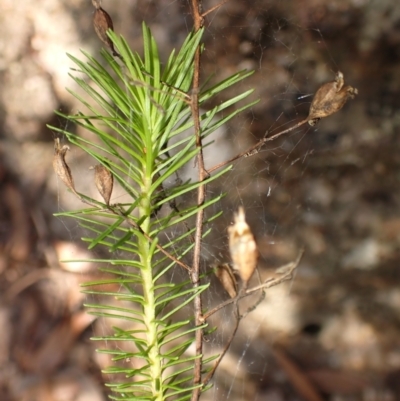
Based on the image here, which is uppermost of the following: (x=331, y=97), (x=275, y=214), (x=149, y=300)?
(x=275, y=214)

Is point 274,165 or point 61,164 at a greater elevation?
point 274,165

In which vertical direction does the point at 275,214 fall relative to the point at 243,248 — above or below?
above

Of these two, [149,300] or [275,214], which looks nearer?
[149,300]

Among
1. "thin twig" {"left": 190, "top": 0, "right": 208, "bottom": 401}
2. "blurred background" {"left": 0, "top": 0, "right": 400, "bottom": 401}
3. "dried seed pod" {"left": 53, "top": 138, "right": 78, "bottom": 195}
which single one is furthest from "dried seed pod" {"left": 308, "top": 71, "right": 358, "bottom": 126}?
"blurred background" {"left": 0, "top": 0, "right": 400, "bottom": 401}

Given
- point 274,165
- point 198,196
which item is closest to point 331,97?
point 198,196

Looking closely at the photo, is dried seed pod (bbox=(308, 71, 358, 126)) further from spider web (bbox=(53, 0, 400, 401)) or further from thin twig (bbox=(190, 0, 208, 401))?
spider web (bbox=(53, 0, 400, 401))

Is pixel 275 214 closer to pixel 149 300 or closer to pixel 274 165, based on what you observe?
pixel 274 165

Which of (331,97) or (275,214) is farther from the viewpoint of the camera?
(275,214)

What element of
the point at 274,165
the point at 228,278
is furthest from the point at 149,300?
the point at 274,165

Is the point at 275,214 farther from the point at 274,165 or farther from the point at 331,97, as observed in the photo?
the point at 331,97

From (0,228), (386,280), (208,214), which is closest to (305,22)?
(208,214)
